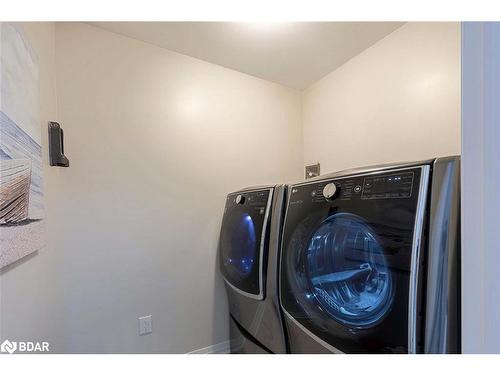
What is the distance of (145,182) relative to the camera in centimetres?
158

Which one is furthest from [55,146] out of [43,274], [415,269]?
[415,269]

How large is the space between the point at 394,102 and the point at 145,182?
1556 mm

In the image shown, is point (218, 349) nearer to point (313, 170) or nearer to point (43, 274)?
point (43, 274)

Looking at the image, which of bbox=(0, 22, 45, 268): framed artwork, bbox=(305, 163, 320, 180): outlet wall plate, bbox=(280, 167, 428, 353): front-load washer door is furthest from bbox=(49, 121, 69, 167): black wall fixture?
bbox=(305, 163, 320, 180): outlet wall plate

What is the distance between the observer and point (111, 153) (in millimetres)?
1481

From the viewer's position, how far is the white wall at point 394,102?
1236mm

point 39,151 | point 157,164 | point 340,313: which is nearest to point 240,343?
point 340,313

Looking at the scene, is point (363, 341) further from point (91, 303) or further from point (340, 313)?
point (91, 303)

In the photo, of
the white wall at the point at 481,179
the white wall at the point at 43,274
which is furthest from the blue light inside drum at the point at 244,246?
the white wall at the point at 481,179

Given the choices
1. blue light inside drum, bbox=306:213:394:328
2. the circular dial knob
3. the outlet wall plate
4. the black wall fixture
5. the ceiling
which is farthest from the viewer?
the outlet wall plate

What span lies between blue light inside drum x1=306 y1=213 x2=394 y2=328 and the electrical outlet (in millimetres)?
1081

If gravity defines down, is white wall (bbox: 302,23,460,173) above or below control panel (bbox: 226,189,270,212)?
above

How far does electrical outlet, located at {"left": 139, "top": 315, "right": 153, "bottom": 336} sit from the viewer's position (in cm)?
153

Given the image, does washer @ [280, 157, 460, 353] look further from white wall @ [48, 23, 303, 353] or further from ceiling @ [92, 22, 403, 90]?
ceiling @ [92, 22, 403, 90]
